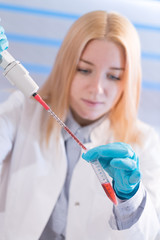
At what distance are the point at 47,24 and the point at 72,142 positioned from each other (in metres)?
0.52

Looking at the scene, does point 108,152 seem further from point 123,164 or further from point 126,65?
point 126,65

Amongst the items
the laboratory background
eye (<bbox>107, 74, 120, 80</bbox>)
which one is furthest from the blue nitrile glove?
the laboratory background

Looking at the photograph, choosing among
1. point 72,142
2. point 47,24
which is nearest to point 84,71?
point 72,142

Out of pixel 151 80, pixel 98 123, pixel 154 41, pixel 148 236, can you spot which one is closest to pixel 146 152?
pixel 98 123

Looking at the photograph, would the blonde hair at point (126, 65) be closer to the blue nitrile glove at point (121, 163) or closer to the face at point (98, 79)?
the face at point (98, 79)

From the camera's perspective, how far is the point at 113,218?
→ 98 centimetres

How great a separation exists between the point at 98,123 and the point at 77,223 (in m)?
0.37

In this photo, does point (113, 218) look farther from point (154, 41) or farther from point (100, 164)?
point (154, 41)

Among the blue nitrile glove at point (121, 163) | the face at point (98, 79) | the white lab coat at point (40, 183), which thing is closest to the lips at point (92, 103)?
the face at point (98, 79)

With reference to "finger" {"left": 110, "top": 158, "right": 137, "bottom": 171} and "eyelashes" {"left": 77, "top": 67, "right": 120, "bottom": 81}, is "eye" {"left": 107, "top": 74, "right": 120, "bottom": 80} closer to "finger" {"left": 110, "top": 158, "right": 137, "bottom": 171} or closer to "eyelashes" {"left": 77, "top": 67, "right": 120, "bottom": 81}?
"eyelashes" {"left": 77, "top": 67, "right": 120, "bottom": 81}

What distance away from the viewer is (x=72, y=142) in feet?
4.15

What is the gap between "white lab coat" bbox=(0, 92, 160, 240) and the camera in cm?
115

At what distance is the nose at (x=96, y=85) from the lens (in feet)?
3.76

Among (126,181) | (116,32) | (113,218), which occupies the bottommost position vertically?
(113,218)
